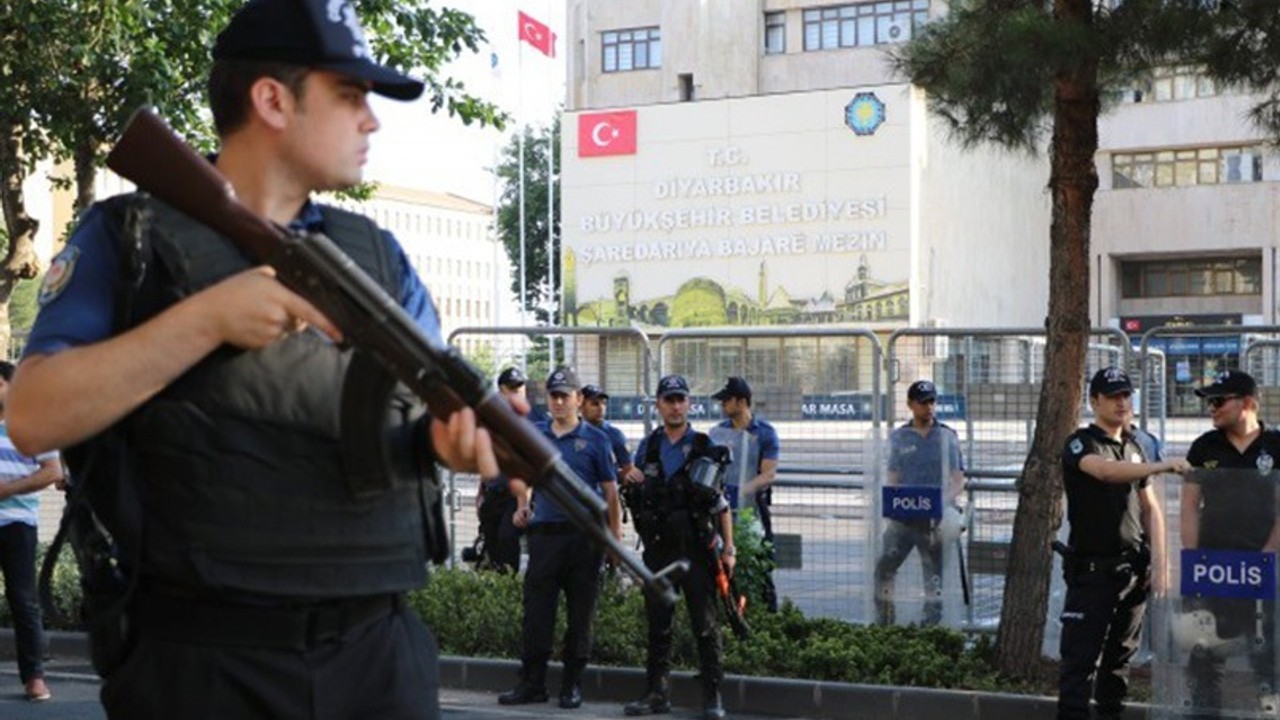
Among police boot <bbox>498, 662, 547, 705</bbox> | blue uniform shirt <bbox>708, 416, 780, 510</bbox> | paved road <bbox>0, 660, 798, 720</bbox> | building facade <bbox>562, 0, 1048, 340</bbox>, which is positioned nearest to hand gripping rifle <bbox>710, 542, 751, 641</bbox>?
paved road <bbox>0, 660, 798, 720</bbox>

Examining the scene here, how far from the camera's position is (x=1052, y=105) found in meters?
12.0

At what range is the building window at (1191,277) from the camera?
2670 inches

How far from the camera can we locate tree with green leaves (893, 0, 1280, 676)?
1090cm

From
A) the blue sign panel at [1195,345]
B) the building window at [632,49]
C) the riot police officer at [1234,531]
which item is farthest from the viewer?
the building window at [632,49]

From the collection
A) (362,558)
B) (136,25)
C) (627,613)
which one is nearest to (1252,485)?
(627,613)

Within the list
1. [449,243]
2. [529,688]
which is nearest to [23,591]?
[529,688]

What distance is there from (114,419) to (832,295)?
6071cm

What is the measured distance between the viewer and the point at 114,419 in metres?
3.23

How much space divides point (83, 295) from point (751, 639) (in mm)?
9488

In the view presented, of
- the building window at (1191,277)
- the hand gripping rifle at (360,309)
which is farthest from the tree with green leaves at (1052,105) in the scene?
the building window at (1191,277)

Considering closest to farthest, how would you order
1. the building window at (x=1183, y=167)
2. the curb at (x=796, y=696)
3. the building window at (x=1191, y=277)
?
the curb at (x=796, y=696) < the building window at (x=1183, y=167) < the building window at (x=1191, y=277)

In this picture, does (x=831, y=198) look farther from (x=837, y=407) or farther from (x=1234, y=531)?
(x=1234, y=531)

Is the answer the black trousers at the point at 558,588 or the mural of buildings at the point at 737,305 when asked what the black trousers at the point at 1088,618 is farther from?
the mural of buildings at the point at 737,305

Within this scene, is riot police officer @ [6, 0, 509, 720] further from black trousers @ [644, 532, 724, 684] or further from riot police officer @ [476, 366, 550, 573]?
riot police officer @ [476, 366, 550, 573]
